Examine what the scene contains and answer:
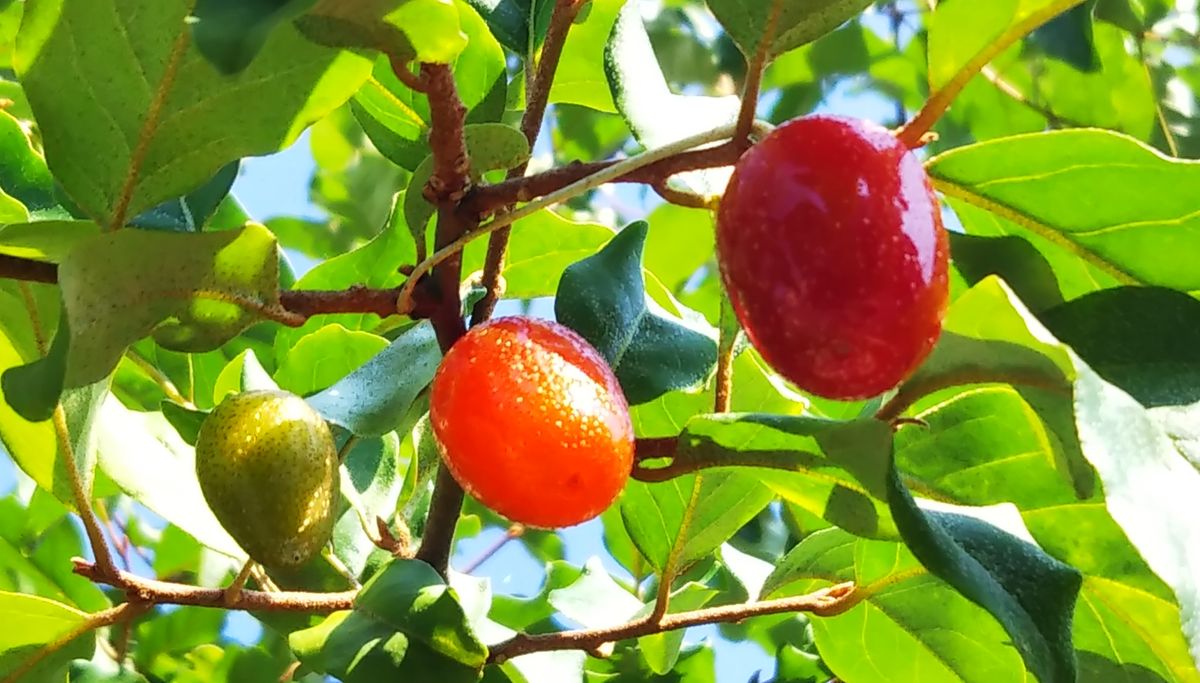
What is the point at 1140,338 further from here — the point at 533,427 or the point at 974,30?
the point at 533,427

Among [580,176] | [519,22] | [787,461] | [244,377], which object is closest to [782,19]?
[580,176]

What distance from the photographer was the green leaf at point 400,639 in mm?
757

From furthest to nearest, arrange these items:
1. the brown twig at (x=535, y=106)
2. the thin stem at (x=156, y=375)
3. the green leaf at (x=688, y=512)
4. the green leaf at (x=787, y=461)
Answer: the thin stem at (x=156, y=375)
the green leaf at (x=688, y=512)
the brown twig at (x=535, y=106)
the green leaf at (x=787, y=461)

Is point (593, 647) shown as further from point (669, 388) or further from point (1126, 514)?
point (1126, 514)

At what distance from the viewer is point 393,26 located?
58cm

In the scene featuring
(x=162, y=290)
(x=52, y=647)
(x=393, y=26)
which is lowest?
(x=52, y=647)

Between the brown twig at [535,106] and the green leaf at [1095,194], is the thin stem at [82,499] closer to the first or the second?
the brown twig at [535,106]

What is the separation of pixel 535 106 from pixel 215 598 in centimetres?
39

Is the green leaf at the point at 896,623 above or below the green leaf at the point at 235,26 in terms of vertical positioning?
below

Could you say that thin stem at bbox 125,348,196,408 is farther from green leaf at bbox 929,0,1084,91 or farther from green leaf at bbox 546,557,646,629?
green leaf at bbox 929,0,1084,91

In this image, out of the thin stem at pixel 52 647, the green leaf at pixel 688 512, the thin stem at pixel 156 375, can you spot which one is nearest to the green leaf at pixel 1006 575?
the green leaf at pixel 688 512

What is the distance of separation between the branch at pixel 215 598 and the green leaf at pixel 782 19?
1.46ft

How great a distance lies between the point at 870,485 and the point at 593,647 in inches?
14.5

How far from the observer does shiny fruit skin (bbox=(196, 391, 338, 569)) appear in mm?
748
